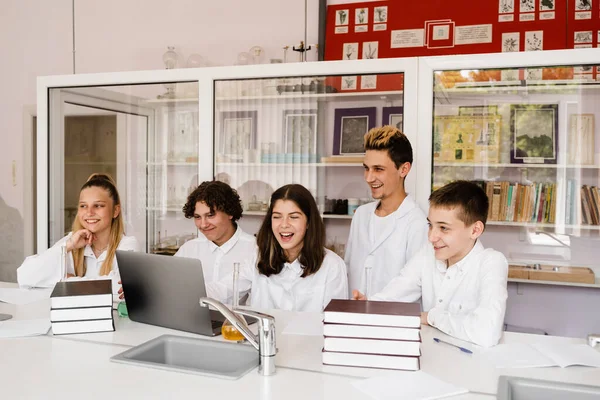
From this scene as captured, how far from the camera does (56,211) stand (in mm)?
3506

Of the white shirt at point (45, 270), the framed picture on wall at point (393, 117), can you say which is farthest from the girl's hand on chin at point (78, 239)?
the framed picture on wall at point (393, 117)

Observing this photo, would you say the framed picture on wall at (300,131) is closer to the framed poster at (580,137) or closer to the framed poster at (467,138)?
the framed poster at (467,138)

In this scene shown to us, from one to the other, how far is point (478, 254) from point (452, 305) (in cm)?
21

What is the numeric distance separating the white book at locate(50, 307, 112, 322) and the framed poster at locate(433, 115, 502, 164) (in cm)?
172

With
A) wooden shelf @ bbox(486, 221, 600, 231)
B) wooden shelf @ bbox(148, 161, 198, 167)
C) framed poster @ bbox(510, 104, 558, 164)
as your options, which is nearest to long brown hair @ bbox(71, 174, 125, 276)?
wooden shelf @ bbox(148, 161, 198, 167)

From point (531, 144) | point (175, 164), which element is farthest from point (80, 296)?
point (531, 144)

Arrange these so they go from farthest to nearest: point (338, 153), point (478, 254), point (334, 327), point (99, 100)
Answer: point (99, 100) < point (338, 153) < point (478, 254) < point (334, 327)

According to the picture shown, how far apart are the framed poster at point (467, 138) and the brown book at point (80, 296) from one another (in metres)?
1.70

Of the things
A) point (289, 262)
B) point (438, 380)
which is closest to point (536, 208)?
point (289, 262)

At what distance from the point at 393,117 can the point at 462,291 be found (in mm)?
1192

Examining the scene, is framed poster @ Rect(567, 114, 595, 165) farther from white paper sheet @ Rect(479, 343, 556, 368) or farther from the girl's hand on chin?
the girl's hand on chin

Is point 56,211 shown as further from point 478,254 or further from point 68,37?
A: point 478,254

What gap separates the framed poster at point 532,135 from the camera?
9.46 feet

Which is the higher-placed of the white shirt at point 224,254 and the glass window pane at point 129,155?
the glass window pane at point 129,155
